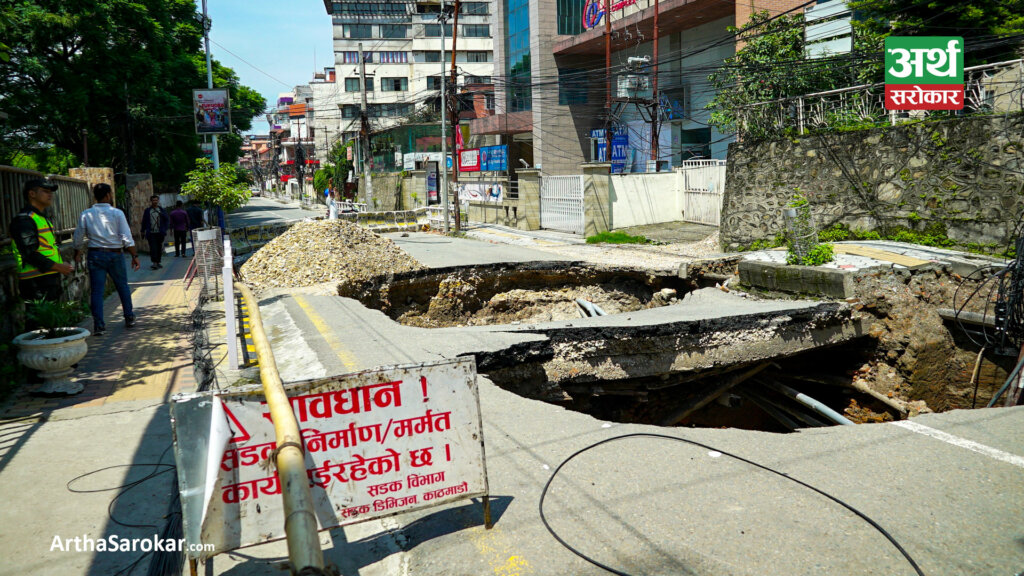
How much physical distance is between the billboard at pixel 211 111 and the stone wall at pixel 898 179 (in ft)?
65.1

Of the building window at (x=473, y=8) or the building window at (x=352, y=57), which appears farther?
the building window at (x=352, y=57)

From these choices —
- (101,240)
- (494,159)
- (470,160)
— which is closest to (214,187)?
(101,240)

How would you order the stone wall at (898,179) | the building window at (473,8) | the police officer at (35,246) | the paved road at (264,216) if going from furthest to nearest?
1. the building window at (473,8)
2. the paved road at (264,216)
3. the stone wall at (898,179)
4. the police officer at (35,246)

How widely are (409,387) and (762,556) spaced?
68.8 inches

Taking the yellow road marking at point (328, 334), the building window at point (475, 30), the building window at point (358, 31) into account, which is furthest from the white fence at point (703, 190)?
the building window at point (358, 31)

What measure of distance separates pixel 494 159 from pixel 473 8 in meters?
38.5

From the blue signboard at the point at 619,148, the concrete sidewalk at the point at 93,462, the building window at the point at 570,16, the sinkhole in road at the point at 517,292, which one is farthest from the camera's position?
the building window at the point at 570,16

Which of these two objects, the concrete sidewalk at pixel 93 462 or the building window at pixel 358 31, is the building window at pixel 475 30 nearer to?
the building window at pixel 358 31

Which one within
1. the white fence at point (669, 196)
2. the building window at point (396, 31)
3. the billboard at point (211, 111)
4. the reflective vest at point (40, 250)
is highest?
the building window at point (396, 31)

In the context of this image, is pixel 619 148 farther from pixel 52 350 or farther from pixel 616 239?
pixel 52 350

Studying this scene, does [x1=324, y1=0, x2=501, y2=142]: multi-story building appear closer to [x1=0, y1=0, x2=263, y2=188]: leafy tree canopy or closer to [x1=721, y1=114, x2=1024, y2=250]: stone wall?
[x1=0, y1=0, x2=263, y2=188]: leafy tree canopy

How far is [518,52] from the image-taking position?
36.6 meters

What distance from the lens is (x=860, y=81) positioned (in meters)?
16.4

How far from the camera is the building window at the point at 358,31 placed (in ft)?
223
